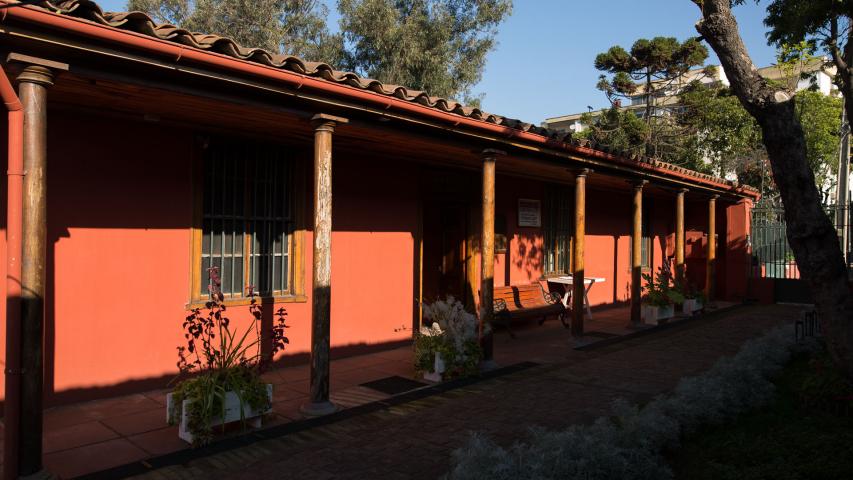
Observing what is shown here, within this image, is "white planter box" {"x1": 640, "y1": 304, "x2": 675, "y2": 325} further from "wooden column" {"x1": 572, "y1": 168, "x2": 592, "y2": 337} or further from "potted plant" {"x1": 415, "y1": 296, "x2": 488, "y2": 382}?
"potted plant" {"x1": 415, "y1": 296, "x2": 488, "y2": 382}

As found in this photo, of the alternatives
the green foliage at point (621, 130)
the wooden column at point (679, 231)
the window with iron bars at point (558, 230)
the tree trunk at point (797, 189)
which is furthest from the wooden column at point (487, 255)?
the green foliage at point (621, 130)

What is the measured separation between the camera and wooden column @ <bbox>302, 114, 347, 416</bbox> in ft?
16.4

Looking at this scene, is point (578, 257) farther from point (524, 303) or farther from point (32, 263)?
point (32, 263)

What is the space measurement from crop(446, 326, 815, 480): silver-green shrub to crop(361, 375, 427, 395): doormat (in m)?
1.71

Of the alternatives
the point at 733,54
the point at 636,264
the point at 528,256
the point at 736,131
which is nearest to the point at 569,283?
the point at 528,256

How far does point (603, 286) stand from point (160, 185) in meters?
9.56

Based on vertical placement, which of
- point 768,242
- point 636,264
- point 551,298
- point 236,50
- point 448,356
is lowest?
Result: point 448,356

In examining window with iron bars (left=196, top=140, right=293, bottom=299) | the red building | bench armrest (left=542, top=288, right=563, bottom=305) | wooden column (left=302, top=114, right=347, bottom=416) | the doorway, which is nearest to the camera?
the red building

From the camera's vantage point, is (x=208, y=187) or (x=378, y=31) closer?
(x=208, y=187)

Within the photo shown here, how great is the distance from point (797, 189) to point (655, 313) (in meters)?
6.16

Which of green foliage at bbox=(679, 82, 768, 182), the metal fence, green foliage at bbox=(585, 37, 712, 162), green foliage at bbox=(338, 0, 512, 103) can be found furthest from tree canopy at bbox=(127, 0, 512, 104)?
the metal fence

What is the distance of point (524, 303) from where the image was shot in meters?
9.23

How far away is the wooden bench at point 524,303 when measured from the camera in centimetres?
838

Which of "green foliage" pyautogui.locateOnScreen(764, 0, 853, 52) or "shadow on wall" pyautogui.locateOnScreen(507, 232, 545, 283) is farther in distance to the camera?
"shadow on wall" pyautogui.locateOnScreen(507, 232, 545, 283)
